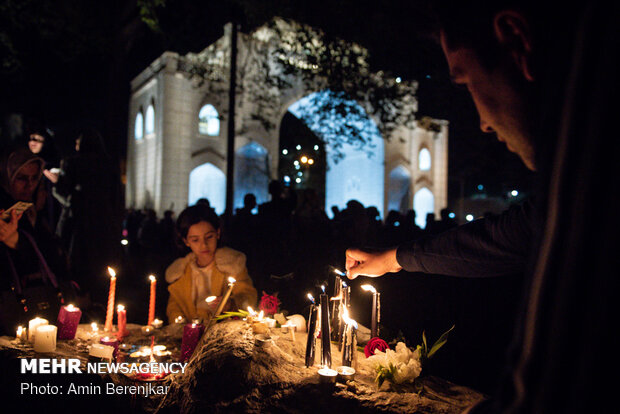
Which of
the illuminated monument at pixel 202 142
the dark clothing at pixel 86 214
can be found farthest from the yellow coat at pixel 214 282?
the illuminated monument at pixel 202 142

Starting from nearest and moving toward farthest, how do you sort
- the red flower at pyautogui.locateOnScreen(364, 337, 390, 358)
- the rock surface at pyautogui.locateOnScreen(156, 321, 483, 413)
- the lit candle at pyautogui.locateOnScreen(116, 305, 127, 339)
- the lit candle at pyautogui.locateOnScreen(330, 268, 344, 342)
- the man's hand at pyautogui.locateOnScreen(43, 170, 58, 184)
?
the rock surface at pyautogui.locateOnScreen(156, 321, 483, 413), the red flower at pyautogui.locateOnScreen(364, 337, 390, 358), the lit candle at pyautogui.locateOnScreen(330, 268, 344, 342), the lit candle at pyautogui.locateOnScreen(116, 305, 127, 339), the man's hand at pyautogui.locateOnScreen(43, 170, 58, 184)

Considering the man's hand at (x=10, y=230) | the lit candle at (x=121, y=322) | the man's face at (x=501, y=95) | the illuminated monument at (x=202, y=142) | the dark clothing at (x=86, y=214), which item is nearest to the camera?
the man's face at (x=501, y=95)

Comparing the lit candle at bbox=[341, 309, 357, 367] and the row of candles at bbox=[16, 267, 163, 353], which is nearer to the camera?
the lit candle at bbox=[341, 309, 357, 367]

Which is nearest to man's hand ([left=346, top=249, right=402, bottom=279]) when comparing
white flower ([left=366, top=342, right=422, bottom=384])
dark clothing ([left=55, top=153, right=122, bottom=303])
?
white flower ([left=366, top=342, right=422, bottom=384])

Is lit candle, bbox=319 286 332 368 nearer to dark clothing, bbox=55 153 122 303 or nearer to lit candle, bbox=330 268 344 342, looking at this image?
lit candle, bbox=330 268 344 342

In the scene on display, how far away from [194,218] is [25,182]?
1921 mm

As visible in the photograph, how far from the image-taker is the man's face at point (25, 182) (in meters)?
4.70

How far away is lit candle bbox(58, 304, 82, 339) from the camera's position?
398 cm

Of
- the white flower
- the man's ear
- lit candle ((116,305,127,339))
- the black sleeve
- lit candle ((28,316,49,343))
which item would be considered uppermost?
the man's ear

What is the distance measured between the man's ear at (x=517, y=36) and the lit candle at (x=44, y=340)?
12.0ft

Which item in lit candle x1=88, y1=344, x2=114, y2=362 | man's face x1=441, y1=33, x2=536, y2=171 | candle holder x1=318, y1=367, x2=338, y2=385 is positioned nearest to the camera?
man's face x1=441, y1=33, x2=536, y2=171

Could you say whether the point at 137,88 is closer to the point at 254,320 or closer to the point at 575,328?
the point at 254,320

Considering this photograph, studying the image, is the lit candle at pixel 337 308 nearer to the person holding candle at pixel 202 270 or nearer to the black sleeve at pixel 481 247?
the black sleeve at pixel 481 247

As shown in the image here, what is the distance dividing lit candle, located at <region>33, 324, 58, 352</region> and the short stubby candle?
101 cm
